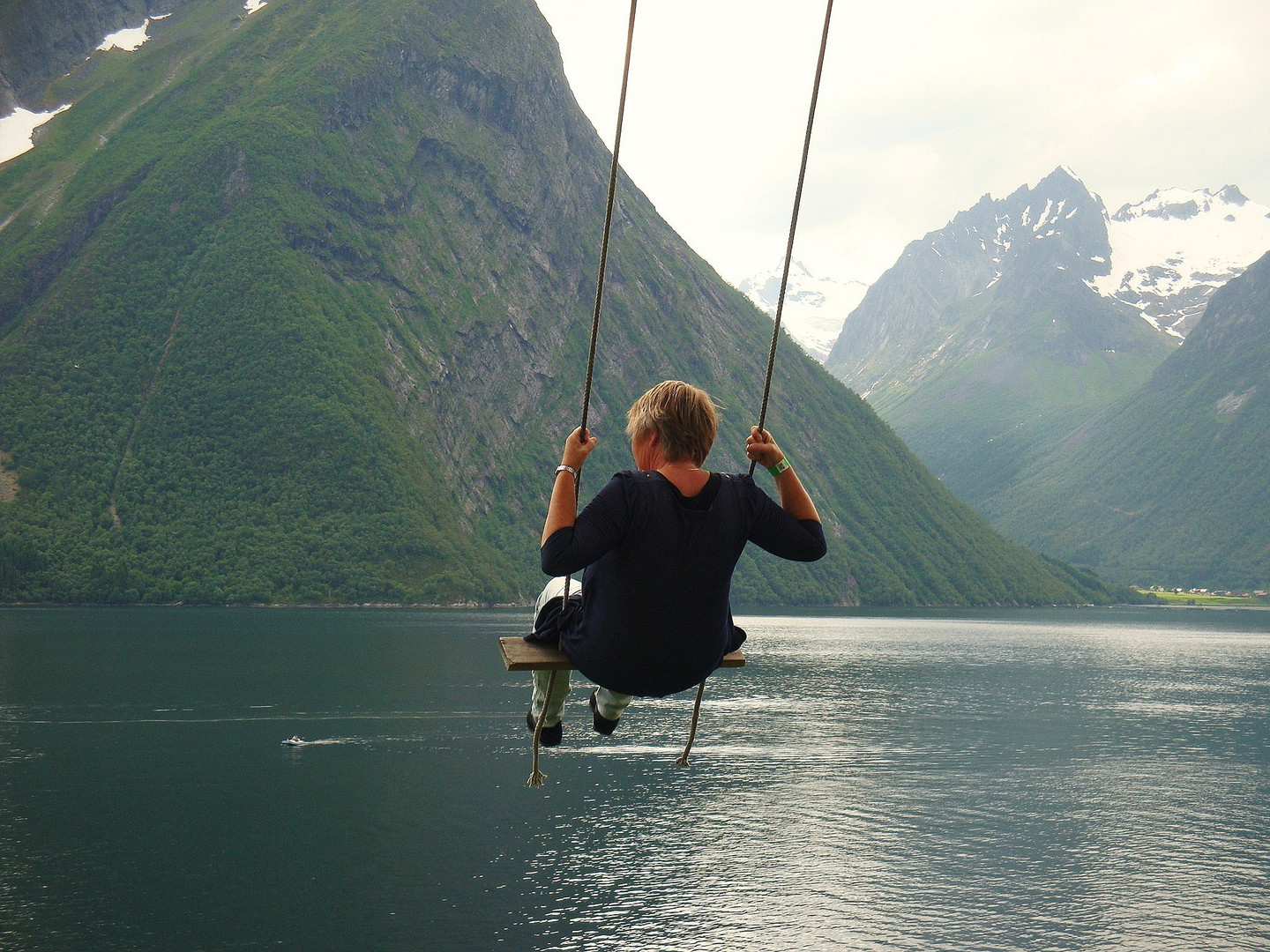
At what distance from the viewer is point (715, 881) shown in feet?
143

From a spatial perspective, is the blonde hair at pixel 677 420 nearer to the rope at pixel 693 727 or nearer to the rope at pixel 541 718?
the rope at pixel 693 727

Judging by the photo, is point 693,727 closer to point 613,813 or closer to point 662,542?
point 662,542

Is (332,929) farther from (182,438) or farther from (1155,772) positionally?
(182,438)

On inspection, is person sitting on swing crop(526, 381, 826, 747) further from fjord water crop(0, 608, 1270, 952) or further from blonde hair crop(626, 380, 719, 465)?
fjord water crop(0, 608, 1270, 952)

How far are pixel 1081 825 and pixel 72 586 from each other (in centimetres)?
13445

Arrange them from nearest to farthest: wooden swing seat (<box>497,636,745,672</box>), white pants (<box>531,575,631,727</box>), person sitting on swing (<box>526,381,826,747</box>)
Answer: person sitting on swing (<box>526,381,826,747</box>) < wooden swing seat (<box>497,636,745,672</box>) < white pants (<box>531,575,631,727</box>)

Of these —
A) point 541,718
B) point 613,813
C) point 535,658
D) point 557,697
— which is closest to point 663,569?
point 535,658

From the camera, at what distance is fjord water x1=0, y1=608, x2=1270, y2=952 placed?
38.3 metres

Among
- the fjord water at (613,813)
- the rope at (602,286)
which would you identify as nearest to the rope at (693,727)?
the rope at (602,286)

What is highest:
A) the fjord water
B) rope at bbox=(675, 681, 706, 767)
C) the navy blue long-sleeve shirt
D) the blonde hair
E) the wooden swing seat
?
the blonde hair

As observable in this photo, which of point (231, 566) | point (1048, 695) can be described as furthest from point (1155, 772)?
point (231, 566)

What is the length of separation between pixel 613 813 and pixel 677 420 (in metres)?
48.7

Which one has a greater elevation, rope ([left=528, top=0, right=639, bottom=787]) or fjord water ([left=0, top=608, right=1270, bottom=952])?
rope ([left=528, top=0, right=639, bottom=787])

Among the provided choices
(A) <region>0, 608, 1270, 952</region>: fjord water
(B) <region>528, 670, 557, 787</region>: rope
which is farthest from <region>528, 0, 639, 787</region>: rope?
(A) <region>0, 608, 1270, 952</region>: fjord water
